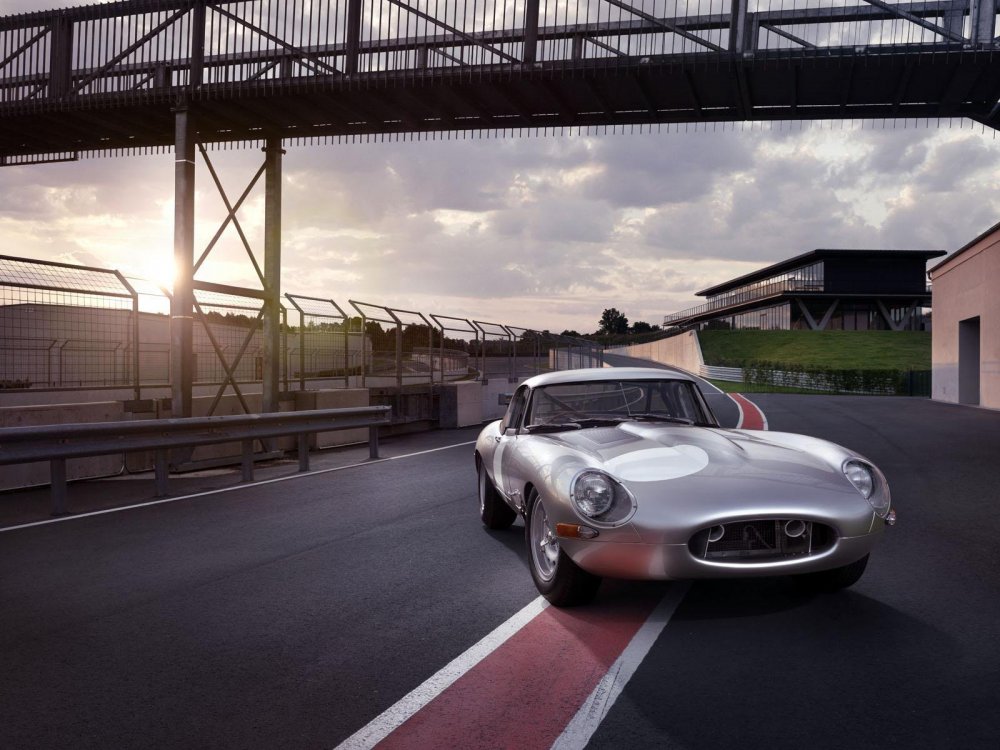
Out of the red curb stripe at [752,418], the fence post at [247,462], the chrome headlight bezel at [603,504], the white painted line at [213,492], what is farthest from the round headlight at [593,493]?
the red curb stripe at [752,418]

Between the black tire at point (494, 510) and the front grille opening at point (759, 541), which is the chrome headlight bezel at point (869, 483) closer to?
the front grille opening at point (759, 541)

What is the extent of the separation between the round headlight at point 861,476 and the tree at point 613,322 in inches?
6661

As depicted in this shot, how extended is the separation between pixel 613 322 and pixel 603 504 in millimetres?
174488

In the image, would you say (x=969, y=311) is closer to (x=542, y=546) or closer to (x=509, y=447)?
(x=509, y=447)

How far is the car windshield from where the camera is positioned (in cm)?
592

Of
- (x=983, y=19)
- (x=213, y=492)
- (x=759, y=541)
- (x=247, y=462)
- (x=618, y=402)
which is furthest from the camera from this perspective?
(x=983, y=19)

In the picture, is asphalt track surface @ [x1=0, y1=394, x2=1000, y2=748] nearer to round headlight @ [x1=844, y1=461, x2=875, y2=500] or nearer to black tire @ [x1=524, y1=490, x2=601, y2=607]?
black tire @ [x1=524, y1=490, x2=601, y2=607]

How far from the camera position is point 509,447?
231 inches

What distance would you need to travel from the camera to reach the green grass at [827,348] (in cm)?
6262

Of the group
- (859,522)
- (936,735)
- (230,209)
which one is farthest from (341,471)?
(936,735)

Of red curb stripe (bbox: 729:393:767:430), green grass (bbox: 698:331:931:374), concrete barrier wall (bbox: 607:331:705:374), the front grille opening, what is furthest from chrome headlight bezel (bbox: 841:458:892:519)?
concrete barrier wall (bbox: 607:331:705:374)

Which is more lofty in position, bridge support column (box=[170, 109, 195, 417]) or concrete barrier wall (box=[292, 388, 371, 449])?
bridge support column (box=[170, 109, 195, 417])

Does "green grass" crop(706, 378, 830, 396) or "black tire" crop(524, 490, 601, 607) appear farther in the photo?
"green grass" crop(706, 378, 830, 396)

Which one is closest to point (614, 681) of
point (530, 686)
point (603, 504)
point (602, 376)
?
point (530, 686)
